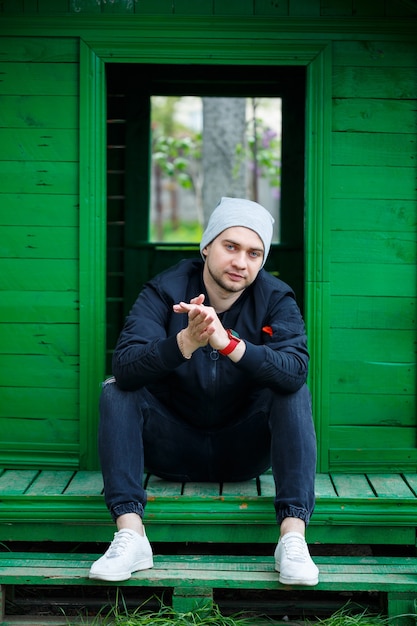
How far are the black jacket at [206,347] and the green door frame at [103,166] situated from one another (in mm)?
398

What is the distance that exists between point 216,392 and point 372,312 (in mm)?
863

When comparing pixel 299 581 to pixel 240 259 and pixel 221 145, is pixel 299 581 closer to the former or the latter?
pixel 240 259

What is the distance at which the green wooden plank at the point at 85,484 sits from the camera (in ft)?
10.3

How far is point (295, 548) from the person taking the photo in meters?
2.63

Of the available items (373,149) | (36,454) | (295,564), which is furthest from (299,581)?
(373,149)

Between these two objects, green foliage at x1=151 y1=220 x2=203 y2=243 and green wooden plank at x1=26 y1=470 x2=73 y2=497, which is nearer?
green wooden plank at x1=26 y1=470 x2=73 y2=497

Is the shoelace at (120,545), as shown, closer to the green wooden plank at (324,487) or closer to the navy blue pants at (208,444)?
the navy blue pants at (208,444)

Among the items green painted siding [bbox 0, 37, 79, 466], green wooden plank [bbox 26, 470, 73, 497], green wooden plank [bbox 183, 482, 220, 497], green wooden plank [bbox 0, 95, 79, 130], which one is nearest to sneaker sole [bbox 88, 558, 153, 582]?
green wooden plank [bbox 183, 482, 220, 497]

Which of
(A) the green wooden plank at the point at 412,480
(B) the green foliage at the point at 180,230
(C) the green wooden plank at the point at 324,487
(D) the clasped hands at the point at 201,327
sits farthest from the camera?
(B) the green foliage at the point at 180,230

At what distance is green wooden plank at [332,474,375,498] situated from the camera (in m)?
3.13

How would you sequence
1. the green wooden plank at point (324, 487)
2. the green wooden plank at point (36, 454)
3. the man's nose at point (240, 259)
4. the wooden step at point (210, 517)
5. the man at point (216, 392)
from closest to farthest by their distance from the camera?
the man at point (216, 392) → the man's nose at point (240, 259) → the wooden step at point (210, 517) → the green wooden plank at point (324, 487) → the green wooden plank at point (36, 454)

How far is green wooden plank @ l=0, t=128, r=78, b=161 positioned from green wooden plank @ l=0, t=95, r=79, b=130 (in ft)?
0.08

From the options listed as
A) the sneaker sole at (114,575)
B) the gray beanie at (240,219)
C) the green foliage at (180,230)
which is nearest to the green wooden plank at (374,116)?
the gray beanie at (240,219)

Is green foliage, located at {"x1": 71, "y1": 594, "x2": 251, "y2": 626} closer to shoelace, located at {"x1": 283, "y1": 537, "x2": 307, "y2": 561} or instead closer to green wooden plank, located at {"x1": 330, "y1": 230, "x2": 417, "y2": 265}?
shoelace, located at {"x1": 283, "y1": 537, "x2": 307, "y2": 561}
